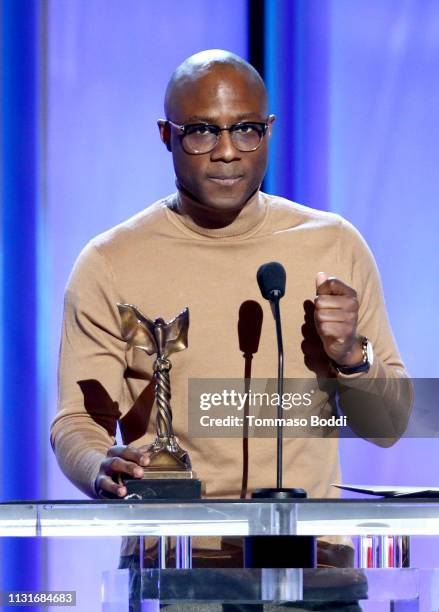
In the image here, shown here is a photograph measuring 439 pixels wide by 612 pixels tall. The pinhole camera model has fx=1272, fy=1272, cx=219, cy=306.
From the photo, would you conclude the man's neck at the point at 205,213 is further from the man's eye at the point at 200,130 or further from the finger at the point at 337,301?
the finger at the point at 337,301

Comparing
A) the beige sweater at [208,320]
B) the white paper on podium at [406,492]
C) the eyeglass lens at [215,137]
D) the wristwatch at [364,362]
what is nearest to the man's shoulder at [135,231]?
the beige sweater at [208,320]

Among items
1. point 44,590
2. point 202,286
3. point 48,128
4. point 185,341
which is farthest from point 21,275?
point 44,590

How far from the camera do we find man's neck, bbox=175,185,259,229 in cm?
254

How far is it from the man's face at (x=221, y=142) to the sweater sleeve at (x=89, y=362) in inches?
10.2

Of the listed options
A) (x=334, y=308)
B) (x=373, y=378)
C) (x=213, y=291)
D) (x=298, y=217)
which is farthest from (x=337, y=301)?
(x=298, y=217)

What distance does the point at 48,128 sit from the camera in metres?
3.34

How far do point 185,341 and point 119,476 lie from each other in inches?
9.3

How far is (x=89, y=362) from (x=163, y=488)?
0.62 m

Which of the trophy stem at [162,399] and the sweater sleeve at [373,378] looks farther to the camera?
the sweater sleeve at [373,378]

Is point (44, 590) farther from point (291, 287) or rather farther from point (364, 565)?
point (291, 287)

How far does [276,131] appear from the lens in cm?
334

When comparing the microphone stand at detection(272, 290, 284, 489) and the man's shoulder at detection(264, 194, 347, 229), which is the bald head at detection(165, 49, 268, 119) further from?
the microphone stand at detection(272, 290, 284, 489)

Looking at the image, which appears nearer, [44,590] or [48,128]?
[44,590]

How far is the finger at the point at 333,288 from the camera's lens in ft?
6.64
